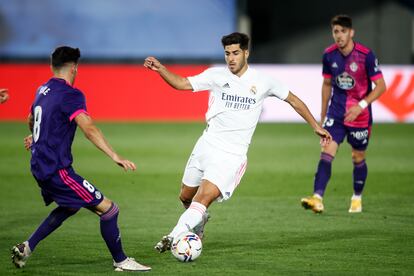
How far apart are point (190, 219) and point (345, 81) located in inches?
148

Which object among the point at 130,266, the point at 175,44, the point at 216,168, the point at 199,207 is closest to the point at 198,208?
the point at 199,207

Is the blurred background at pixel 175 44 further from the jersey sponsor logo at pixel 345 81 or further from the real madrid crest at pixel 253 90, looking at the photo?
the real madrid crest at pixel 253 90

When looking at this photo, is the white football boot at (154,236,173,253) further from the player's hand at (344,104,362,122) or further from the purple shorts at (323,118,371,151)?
the purple shorts at (323,118,371,151)

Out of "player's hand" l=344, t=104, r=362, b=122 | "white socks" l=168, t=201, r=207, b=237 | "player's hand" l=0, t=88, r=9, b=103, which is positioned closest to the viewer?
"white socks" l=168, t=201, r=207, b=237

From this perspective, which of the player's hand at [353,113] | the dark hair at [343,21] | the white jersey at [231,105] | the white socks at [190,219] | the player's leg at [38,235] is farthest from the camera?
the dark hair at [343,21]

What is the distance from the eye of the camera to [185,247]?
7.58 meters

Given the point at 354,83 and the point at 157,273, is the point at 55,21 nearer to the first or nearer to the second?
the point at 354,83

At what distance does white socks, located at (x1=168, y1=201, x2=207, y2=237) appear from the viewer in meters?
7.71

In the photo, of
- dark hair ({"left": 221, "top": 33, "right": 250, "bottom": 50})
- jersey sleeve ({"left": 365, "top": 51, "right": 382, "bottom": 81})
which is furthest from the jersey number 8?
jersey sleeve ({"left": 365, "top": 51, "right": 382, "bottom": 81})

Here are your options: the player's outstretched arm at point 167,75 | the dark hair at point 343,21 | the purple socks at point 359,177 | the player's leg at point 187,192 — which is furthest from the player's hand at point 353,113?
the player's outstretched arm at point 167,75

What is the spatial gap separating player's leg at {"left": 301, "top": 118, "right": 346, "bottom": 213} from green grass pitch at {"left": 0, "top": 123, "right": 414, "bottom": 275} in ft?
0.57

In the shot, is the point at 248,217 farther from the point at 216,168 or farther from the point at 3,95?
the point at 3,95

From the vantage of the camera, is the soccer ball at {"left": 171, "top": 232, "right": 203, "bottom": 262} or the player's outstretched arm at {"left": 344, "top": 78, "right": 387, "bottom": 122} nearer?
the soccer ball at {"left": 171, "top": 232, "right": 203, "bottom": 262}

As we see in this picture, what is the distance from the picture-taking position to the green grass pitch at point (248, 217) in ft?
25.5
